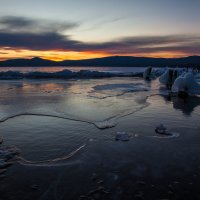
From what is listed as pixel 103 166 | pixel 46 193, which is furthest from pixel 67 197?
pixel 103 166

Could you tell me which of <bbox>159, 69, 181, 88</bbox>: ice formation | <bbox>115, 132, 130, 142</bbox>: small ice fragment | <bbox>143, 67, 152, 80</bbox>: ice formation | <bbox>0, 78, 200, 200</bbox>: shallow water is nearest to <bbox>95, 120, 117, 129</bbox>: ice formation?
<bbox>0, 78, 200, 200</bbox>: shallow water

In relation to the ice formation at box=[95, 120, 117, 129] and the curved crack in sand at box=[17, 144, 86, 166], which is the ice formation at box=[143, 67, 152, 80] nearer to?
the ice formation at box=[95, 120, 117, 129]

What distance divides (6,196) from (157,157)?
372cm

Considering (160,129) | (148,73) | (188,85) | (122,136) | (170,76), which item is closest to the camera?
(122,136)

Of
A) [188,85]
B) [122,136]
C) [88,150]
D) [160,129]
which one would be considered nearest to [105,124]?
[122,136]

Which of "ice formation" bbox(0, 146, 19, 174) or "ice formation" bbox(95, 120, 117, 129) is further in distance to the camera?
"ice formation" bbox(95, 120, 117, 129)

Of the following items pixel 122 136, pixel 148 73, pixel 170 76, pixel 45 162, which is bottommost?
pixel 45 162

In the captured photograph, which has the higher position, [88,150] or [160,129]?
[160,129]

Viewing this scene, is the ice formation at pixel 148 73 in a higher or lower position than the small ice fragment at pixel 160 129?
higher

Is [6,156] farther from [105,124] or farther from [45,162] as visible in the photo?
[105,124]

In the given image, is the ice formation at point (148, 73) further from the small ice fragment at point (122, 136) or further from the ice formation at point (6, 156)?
the ice formation at point (6, 156)

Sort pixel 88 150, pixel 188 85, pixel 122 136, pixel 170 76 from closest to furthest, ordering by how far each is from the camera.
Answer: pixel 88 150 < pixel 122 136 < pixel 188 85 < pixel 170 76

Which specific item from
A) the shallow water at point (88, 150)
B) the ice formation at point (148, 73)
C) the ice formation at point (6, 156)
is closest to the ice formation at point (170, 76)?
the ice formation at point (148, 73)

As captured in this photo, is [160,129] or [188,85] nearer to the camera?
[160,129]
